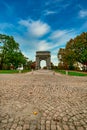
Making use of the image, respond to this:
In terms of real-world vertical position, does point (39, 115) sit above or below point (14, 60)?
below

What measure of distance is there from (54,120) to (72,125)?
49 centimetres

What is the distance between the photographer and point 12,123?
3.38m

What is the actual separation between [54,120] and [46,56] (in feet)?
235

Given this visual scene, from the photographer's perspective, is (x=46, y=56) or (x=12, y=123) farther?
(x=46, y=56)

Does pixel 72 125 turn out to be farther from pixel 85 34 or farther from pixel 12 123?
pixel 85 34

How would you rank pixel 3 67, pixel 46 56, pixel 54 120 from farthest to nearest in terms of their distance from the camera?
pixel 46 56, pixel 3 67, pixel 54 120

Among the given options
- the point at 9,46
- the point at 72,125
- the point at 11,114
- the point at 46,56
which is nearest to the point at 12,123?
the point at 11,114

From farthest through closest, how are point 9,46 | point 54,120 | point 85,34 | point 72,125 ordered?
1. point 9,46
2. point 85,34
3. point 54,120
4. point 72,125

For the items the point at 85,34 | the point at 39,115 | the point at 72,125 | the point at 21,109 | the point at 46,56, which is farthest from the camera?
the point at 46,56

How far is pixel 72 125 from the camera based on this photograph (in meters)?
3.33

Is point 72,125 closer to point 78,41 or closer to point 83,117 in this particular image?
point 83,117

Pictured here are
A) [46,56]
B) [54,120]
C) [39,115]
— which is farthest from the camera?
[46,56]

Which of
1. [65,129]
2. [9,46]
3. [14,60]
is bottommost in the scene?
[65,129]

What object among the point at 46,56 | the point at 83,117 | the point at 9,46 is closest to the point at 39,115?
the point at 83,117
